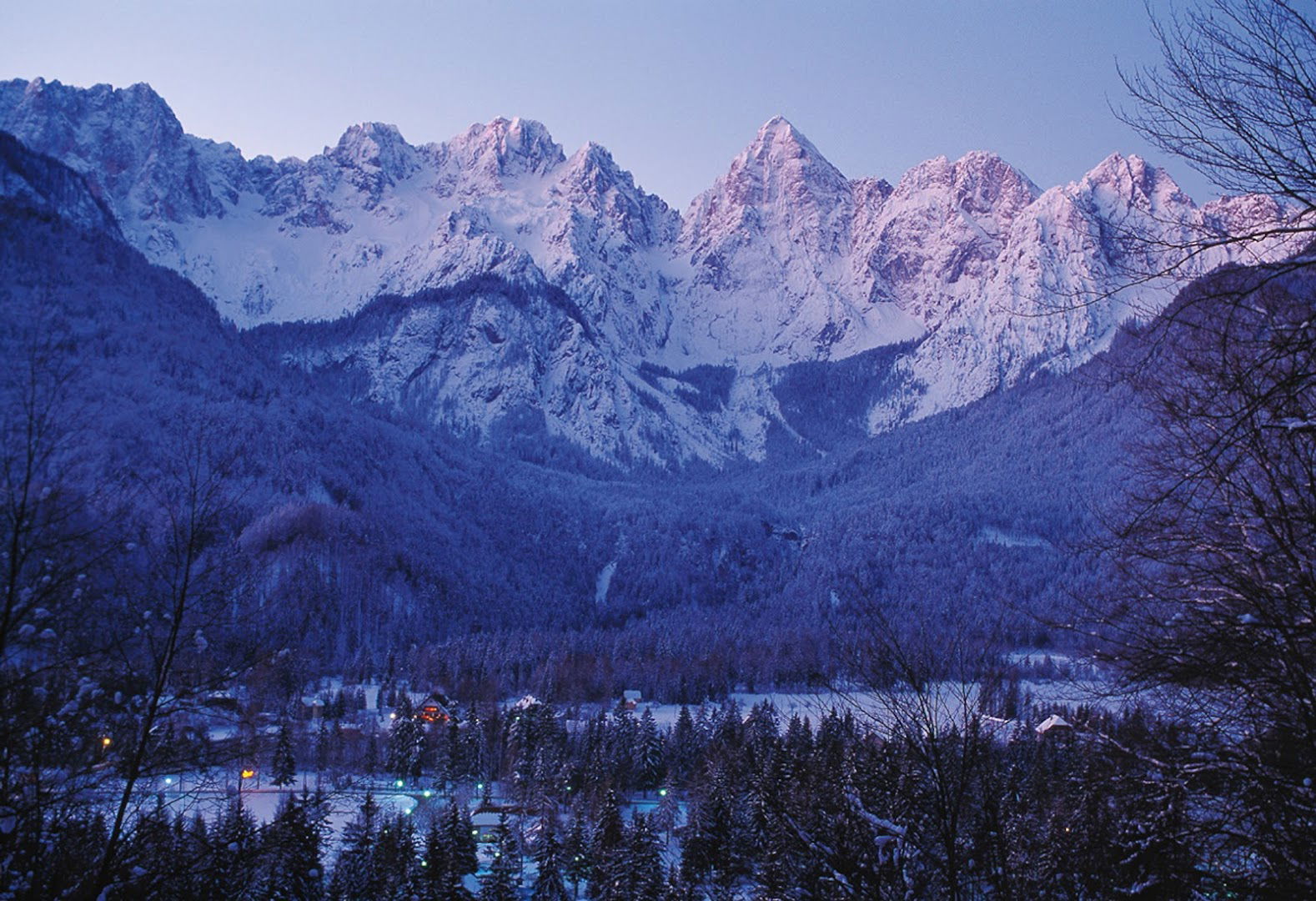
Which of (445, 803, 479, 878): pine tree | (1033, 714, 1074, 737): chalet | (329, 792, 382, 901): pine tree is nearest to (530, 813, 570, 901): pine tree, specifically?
(445, 803, 479, 878): pine tree

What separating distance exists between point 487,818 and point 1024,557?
99852 millimetres

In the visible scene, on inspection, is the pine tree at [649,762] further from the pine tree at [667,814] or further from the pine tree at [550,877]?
the pine tree at [550,877]

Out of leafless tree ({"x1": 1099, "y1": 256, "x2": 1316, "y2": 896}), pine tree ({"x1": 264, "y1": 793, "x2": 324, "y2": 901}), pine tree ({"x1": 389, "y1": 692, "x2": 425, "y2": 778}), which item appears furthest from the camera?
pine tree ({"x1": 389, "y1": 692, "x2": 425, "y2": 778})

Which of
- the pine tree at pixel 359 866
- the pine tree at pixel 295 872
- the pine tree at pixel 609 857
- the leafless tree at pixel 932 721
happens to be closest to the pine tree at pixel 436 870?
the pine tree at pixel 359 866

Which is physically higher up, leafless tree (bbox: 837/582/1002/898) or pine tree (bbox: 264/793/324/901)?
leafless tree (bbox: 837/582/1002/898)

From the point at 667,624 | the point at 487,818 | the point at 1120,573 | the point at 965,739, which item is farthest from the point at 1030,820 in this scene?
the point at 667,624

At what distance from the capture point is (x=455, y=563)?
11144 cm

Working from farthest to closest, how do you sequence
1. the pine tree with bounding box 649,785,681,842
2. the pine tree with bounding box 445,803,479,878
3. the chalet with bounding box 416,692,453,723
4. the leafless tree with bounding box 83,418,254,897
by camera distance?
the chalet with bounding box 416,692,453,723 → the pine tree with bounding box 649,785,681,842 → the pine tree with bounding box 445,803,479,878 → the leafless tree with bounding box 83,418,254,897

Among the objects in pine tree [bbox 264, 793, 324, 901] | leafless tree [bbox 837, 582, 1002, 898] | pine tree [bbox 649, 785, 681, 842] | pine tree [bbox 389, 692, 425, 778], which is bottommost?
pine tree [bbox 649, 785, 681, 842]

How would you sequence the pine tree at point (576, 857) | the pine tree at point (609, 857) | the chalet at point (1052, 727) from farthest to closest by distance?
the pine tree at point (576, 857) < the pine tree at point (609, 857) < the chalet at point (1052, 727)

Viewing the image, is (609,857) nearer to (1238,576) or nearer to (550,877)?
(550,877)

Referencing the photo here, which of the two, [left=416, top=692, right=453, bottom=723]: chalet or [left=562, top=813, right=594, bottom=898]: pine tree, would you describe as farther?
[left=416, top=692, right=453, bottom=723]: chalet

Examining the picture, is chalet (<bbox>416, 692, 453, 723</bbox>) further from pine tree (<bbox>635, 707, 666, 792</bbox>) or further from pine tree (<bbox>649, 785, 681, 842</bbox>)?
pine tree (<bbox>649, 785, 681, 842</bbox>)

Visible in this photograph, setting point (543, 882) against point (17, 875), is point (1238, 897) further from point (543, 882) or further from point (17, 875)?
point (543, 882)
